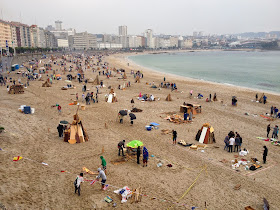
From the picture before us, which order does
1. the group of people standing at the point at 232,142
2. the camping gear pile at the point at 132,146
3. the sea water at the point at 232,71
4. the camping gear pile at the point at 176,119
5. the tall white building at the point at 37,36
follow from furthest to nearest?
the tall white building at the point at 37,36 < the sea water at the point at 232,71 < the camping gear pile at the point at 176,119 < the group of people standing at the point at 232,142 < the camping gear pile at the point at 132,146

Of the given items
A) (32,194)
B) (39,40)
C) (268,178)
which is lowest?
(268,178)

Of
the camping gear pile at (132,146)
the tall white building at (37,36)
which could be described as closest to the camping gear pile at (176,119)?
the camping gear pile at (132,146)

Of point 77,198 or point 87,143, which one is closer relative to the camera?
point 77,198

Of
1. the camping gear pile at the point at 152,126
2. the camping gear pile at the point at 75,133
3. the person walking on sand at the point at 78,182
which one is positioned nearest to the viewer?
the person walking on sand at the point at 78,182

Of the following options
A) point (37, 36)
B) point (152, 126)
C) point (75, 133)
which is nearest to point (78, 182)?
point (75, 133)

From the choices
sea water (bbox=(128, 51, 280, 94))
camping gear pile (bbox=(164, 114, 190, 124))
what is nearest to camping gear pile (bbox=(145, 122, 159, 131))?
camping gear pile (bbox=(164, 114, 190, 124))

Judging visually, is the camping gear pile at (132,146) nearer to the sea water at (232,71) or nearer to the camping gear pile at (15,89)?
the camping gear pile at (15,89)

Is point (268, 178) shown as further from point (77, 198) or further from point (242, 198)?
point (77, 198)

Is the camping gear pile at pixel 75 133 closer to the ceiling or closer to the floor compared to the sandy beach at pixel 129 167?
closer to the ceiling

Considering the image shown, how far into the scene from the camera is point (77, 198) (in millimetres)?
7828

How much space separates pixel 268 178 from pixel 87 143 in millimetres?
8868

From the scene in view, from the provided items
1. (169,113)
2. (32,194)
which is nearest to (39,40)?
(169,113)

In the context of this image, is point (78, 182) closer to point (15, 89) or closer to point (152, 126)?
point (152, 126)

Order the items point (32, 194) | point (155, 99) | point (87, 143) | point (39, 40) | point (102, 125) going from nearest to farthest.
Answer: point (32, 194)
point (87, 143)
point (102, 125)
point (155, 99)
point (39, 40)
